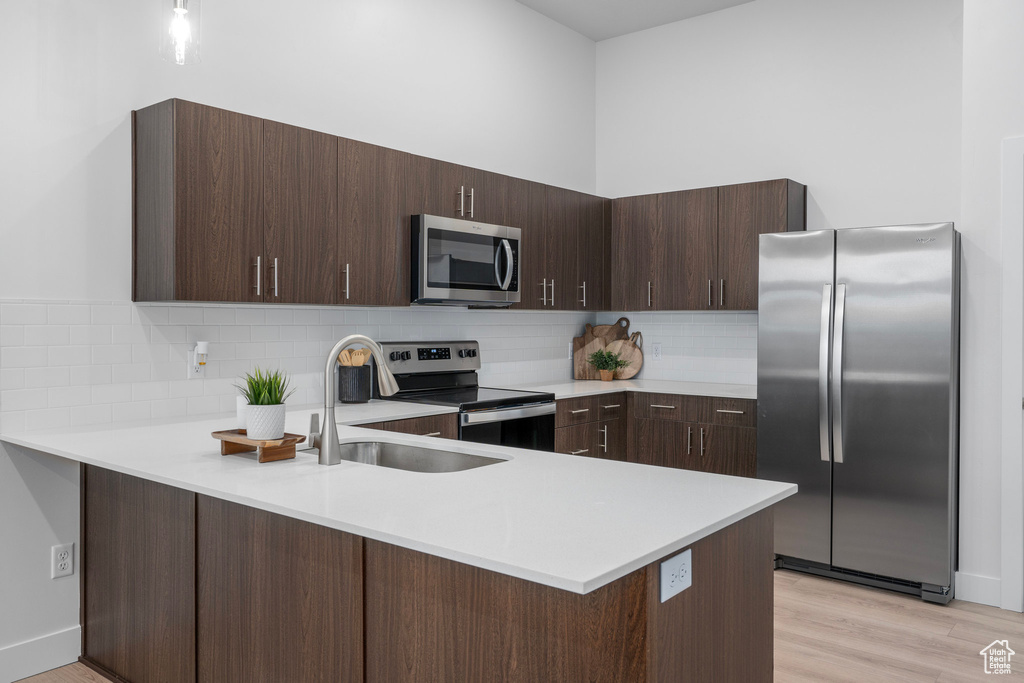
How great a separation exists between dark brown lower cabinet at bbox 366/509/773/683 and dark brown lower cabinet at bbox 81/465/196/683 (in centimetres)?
82

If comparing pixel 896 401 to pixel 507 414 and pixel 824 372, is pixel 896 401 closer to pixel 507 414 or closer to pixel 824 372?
pixel 824 372

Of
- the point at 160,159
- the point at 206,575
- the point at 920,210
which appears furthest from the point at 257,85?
the point at 920,210

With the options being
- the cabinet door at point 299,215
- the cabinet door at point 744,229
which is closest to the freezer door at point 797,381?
the cabinet door at point 744,229

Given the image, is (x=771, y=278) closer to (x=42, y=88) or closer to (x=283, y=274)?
(x=283, y=274)

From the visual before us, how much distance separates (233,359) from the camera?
11.3ft

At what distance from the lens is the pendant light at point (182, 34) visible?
2338 mm

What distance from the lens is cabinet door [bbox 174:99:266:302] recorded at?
2.87 meters

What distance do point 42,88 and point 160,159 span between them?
0.48m

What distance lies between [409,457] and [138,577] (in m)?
0.97

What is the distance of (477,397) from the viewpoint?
12.9 ft

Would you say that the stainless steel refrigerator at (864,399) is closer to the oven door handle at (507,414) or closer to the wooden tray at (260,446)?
the oven door handle at (507,414)

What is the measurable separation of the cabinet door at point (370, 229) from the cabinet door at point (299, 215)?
0.18 feet

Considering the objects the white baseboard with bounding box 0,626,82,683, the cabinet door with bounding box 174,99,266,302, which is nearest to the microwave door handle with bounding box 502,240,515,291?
the cabinet door with bounding box 174,99,266,302

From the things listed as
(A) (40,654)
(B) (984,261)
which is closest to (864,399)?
(B) (984,261)
